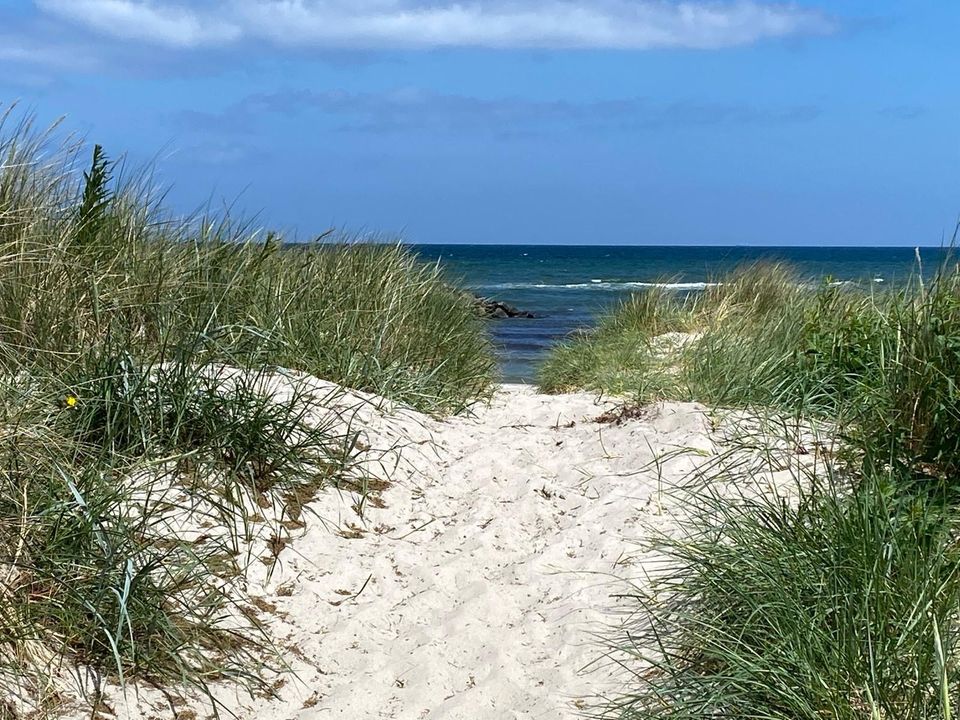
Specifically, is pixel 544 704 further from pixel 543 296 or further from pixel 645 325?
pixel 543 296

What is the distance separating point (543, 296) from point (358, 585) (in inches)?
1015

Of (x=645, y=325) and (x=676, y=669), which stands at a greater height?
(x=645, y=325)

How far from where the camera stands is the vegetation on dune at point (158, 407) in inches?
127

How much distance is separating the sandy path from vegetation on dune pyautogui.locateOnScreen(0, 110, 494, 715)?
0.26 metres

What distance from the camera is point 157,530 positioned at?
12.9 feet

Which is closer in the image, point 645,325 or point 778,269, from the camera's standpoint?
point 645,325

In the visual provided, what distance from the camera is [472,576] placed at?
4.40 meters

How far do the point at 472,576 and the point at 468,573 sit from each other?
0.11ft

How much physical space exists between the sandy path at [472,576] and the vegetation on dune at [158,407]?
10.2 inches

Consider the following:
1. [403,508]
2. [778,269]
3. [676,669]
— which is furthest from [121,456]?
[778,269]

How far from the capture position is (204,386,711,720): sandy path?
3.47 meters

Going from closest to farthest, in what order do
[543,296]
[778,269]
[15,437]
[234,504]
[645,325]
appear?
[15,437] → [234,504] → [645,325] → [778,269] → [543,296]

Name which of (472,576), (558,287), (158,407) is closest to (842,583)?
(472,576)

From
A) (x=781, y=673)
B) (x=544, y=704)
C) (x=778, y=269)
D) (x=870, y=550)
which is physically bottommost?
(x=544, y=704)
